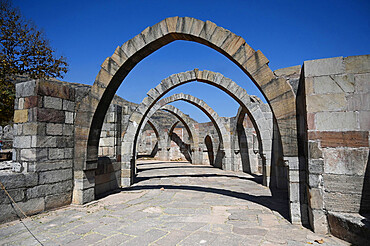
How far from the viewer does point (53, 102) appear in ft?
16.2

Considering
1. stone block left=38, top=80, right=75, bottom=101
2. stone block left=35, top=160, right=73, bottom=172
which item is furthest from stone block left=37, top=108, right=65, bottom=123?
stone block left=35, top=160, right=73, bottom=172

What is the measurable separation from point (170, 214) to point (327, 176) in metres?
2.72

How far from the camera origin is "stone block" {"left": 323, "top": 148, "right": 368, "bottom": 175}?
331 cm

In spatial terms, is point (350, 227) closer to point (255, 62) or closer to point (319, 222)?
point (319, 222)

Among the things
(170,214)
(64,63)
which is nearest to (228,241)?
(170,214)

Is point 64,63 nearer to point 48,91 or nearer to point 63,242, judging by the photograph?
point 48,91

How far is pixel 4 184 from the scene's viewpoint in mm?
4016

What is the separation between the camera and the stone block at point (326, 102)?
3.46 m

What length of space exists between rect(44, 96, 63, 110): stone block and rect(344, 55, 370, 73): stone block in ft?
17.2

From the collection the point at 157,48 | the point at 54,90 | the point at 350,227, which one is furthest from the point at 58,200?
the point at 350,227

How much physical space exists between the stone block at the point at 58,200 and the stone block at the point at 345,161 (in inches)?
193

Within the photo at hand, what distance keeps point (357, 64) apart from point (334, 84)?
1.32ft

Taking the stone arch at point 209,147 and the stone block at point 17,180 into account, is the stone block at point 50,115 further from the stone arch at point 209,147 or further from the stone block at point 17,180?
the stone arch at point 209,147

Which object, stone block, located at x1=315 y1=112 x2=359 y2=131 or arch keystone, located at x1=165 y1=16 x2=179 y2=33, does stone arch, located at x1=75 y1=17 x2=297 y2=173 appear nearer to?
arch keystone, located at x1=165 y1=16 x2=179 y2=33
